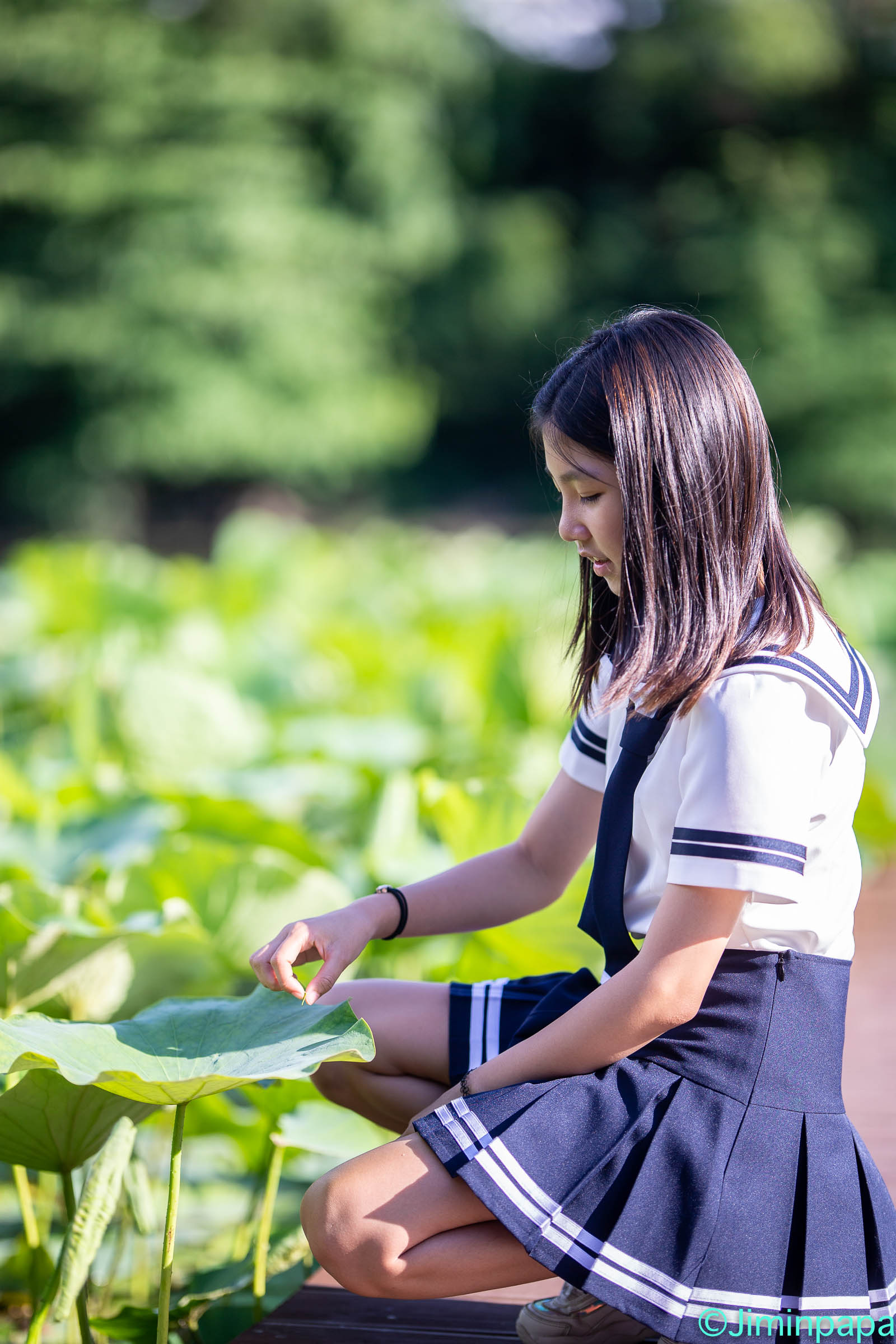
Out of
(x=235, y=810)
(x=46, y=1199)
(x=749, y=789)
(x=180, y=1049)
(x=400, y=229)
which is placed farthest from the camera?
(x=400, y=229)

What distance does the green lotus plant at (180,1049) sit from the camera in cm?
94

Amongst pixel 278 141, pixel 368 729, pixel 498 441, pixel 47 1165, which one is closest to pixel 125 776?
pixel 368 729

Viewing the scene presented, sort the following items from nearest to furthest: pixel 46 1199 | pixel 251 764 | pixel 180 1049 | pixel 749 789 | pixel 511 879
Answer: pixel 749 789, pixel 180 1049, pixel 511 879, pixel 46 1199, pixel 251 764

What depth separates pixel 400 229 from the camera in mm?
14445

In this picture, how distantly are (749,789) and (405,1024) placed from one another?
0.42m

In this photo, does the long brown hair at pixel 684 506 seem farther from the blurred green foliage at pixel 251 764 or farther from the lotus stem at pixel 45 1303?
the lotus stem at pixel 45 1303

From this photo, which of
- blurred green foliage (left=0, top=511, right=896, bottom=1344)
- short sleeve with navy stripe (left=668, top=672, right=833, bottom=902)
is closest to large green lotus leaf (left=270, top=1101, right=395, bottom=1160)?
blurred green foliage (left=0, top=511, right=896, bottom=1344)

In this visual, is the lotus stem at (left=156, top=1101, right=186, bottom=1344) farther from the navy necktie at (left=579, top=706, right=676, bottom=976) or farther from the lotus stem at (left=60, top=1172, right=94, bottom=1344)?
the navy necktie at (left=579, top=706, right=676, bottom=976)

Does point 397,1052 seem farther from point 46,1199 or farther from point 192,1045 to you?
point 46,1199

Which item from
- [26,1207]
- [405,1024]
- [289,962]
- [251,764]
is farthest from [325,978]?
[251,764]

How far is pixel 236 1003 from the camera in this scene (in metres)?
1.12

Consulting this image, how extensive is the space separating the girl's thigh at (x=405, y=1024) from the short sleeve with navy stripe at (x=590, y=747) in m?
0.23

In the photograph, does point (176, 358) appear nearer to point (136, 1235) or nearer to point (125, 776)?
point (125, 776)

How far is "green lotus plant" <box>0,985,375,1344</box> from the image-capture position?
942 millimetres
